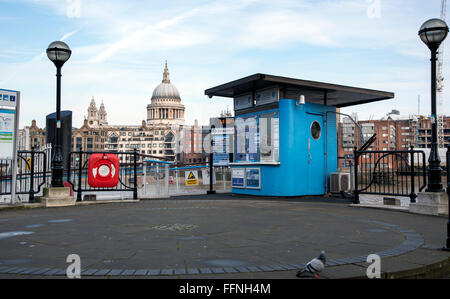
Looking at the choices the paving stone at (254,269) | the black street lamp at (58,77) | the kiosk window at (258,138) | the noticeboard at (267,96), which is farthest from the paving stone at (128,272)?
the noticeboard at (267,96)

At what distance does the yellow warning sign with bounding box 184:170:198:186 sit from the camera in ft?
60.3

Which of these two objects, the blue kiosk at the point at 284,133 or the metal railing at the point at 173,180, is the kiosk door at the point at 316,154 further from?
the metal railing at the point at 173,180

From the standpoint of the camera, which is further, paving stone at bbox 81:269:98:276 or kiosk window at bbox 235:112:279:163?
kiosk window at bbox 235:112:279:163

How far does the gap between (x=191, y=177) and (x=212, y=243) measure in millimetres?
12466

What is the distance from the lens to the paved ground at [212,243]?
4479 millimetres

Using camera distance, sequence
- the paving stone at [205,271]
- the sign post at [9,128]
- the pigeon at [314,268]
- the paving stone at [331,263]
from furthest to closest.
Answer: the sign post at [9,128]
the paving stone at [331,263]
the paving stone at [205,271]
the pigeon at [314,268]

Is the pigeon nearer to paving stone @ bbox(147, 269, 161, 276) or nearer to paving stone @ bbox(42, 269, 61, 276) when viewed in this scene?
paving stone @ bbox(147, 269, 161, 276)

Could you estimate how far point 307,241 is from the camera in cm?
623

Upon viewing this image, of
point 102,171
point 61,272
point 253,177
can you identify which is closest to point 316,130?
point 253,177

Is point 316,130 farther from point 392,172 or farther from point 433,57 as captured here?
point 433,57

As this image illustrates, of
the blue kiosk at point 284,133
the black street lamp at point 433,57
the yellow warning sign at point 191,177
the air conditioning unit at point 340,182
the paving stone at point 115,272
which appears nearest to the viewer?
the paving stone at point 115,272

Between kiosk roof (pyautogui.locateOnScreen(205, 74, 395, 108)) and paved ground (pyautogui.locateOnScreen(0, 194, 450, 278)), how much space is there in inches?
252

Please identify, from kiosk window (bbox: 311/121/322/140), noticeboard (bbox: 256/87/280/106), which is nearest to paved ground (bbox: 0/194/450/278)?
noticeboard (bbox: 256/87/280/106)
